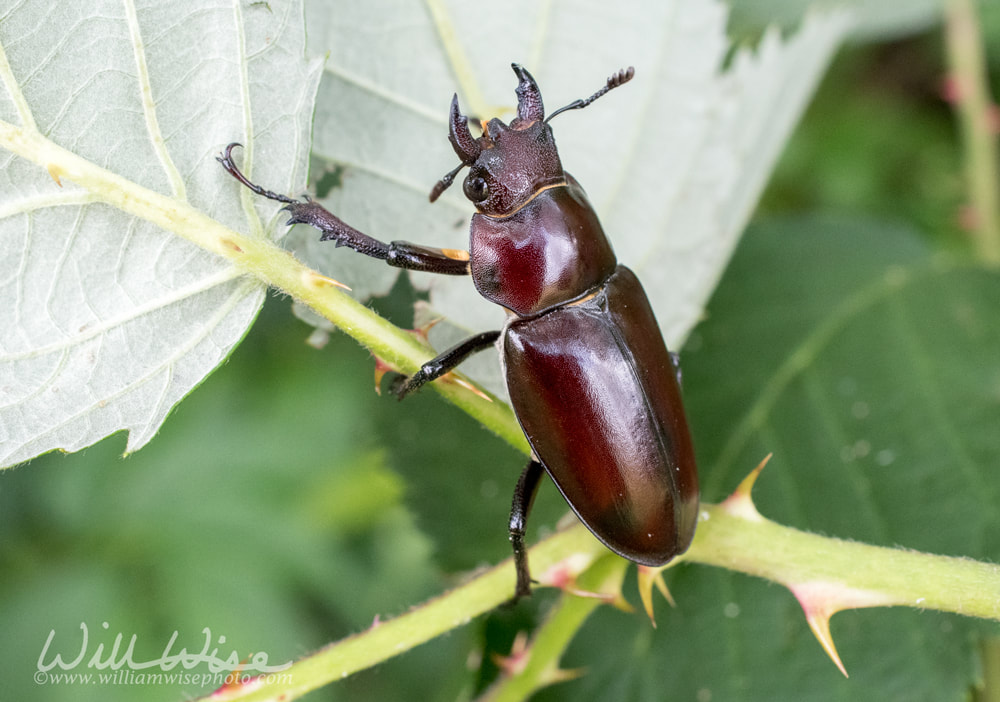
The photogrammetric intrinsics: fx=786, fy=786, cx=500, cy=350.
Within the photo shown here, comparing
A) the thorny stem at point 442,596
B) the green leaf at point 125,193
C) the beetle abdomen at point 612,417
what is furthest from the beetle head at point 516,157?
Result: the thorny stem at point 442,596

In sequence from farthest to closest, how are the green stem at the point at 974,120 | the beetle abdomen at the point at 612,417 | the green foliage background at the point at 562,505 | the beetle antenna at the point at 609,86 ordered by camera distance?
1. the green stem at the point at 974,120
2. the green foliage background at the point at 562,505
3. the beetle antenna at the point at 609,86
4. the beetle abdomen at the point at 612,417

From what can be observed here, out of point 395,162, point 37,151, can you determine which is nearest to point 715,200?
point 395,162

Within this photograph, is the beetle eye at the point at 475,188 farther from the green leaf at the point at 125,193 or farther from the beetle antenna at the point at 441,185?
the green leaf at the point at 125,193

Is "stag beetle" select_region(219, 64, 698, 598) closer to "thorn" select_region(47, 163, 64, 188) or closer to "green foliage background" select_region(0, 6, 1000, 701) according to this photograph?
"green foliage background" select_region(0, 6, 1000, 701)

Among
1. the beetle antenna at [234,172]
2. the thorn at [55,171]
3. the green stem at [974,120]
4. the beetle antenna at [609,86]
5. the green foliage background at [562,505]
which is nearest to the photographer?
the thorn at [55,171]

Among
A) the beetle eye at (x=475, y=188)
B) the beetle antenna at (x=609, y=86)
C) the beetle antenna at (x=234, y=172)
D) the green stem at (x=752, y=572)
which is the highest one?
Answer: the beetle antenna at (x=234, y=172)

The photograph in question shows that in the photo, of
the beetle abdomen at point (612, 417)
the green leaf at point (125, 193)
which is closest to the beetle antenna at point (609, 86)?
the beetle abdomen at point (612, 417)

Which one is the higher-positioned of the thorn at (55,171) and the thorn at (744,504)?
the thorn at (55,171)

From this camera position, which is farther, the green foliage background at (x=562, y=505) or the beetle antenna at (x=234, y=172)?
the green foliage background at (x=562, y=505)

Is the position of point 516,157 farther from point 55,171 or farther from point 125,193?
point 55,171

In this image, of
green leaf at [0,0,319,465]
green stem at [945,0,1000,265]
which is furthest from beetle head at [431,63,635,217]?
green stem at [945,0,1000,265]
